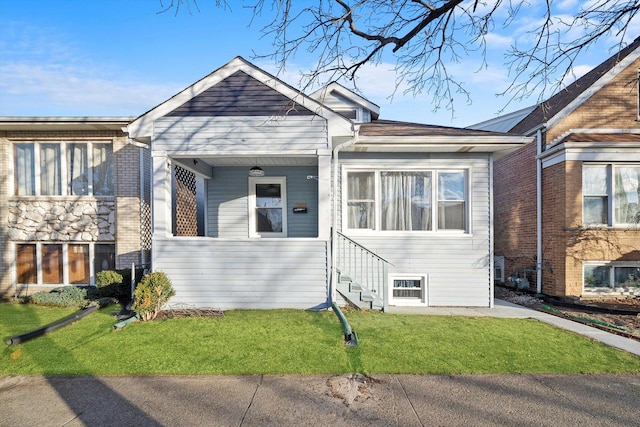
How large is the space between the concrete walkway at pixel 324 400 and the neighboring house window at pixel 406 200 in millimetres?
4537

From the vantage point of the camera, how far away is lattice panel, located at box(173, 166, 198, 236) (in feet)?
27.3

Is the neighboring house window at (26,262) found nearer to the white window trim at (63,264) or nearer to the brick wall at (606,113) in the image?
the white window trim at (63,264)

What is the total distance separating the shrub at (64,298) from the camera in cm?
777

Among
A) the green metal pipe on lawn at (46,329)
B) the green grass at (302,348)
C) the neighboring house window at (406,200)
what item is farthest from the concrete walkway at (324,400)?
the neighboring house window at (406,200)

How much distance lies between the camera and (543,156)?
9.38 metres

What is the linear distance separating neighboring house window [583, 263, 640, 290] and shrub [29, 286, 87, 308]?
41.0ft

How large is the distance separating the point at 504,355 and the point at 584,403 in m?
1.24

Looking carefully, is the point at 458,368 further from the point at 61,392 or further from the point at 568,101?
the point at 568,101

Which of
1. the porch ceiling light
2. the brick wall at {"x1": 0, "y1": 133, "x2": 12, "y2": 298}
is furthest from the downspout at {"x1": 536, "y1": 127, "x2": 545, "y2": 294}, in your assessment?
the brick wall at {"x1": 0, "y1": 133, "x2": 12, "y2": 298}

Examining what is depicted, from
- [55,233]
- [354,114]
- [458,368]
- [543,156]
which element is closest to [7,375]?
[458,368]

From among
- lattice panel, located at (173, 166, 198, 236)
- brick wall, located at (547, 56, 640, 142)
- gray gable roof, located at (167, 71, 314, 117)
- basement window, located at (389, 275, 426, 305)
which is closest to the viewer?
gray gable roof, located at (167, 71, 314, 117)

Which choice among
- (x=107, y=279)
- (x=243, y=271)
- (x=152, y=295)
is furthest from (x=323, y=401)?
(x=107, y=279)

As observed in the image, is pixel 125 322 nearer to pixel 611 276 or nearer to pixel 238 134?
pixel 238 134

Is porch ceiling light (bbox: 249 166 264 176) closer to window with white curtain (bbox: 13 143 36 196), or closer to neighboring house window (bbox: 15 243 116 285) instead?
neighboring house window (bbox: 15 243 116 285)
